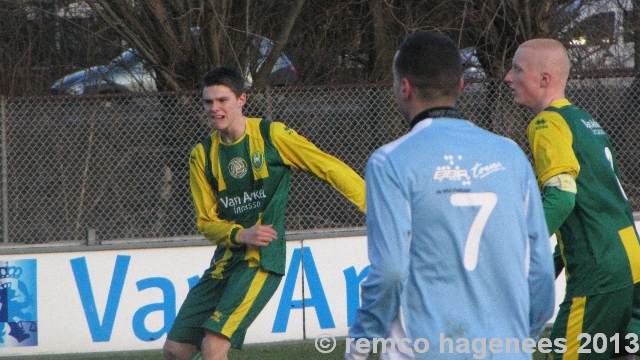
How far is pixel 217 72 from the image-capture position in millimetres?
5062

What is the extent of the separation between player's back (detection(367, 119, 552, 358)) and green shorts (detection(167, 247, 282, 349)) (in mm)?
2391

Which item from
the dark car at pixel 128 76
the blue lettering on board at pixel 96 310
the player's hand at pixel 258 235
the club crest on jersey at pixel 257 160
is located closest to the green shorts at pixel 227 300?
the player's hand at pixel 258 235

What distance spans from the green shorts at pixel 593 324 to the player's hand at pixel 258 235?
5.34 ft

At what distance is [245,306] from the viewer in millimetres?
4809

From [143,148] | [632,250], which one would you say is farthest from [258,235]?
[143,148]

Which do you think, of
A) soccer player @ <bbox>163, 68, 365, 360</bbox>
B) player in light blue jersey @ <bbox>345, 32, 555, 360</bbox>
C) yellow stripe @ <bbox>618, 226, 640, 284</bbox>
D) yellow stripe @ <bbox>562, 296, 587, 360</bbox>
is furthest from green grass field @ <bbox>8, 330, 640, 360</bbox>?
player in light blue jersey @ <bbox>345, 32, 555, 360</bbox>

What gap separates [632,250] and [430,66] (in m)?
1.93

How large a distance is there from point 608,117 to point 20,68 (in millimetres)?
7585


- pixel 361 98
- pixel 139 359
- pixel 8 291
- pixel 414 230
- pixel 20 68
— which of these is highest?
pixel 20 68

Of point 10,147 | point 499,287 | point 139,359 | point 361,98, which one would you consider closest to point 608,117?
point 361,98

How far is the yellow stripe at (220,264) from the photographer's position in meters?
4.99

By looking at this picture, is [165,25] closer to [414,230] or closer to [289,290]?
[289,290]

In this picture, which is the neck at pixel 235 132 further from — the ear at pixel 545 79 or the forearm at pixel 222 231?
the ear at pixel 545 79

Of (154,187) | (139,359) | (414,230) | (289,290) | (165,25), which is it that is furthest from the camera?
(165,25)
